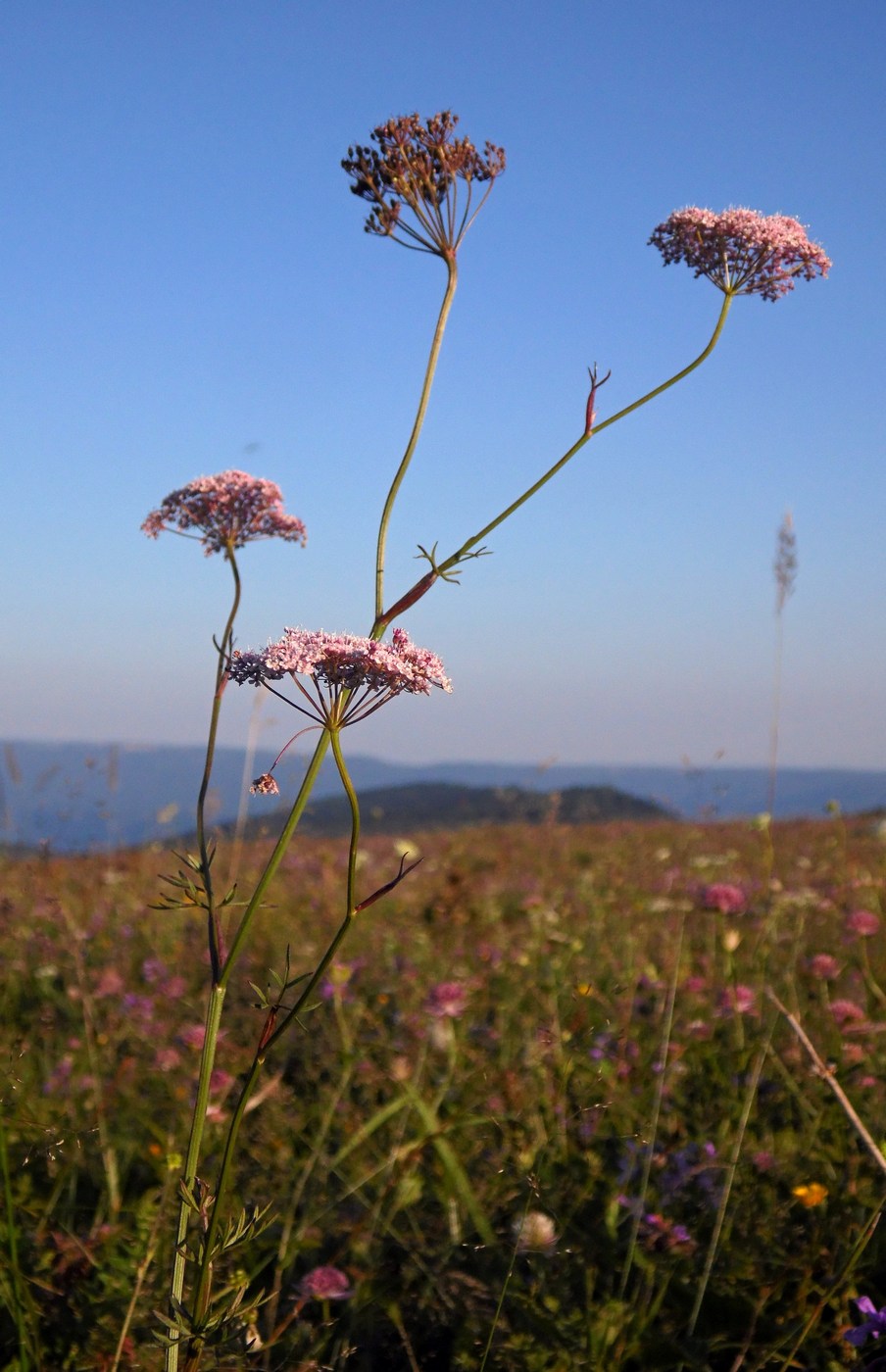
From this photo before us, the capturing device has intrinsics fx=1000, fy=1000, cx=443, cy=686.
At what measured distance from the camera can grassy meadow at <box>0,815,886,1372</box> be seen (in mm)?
2258

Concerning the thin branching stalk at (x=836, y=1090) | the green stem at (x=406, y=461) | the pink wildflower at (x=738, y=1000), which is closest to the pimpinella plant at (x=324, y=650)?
the green stem at (x=406, y=461)

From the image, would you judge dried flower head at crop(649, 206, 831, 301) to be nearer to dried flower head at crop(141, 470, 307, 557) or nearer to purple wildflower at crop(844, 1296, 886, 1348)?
dried flower head at crop(141, 470, 307, 557)

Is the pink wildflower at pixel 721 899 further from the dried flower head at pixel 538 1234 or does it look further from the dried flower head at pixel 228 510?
the dried flower head at pixel 228 510

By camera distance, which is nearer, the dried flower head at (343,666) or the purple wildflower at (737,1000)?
the dried flower head at (343,666)

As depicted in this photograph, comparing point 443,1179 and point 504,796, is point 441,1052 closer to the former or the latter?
point 443,1179

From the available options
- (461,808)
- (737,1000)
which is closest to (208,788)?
(737,1000)

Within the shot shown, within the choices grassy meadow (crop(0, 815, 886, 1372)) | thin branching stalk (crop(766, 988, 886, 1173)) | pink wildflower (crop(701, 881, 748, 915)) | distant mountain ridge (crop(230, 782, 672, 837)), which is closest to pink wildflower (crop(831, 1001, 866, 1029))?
grassy meadow (crop(0, 815, 886, 1372))

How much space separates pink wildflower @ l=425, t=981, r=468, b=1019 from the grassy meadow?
0.01 m

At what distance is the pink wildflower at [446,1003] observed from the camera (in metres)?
3.62

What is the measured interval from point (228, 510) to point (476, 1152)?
2.01 metres

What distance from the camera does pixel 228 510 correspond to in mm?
2318

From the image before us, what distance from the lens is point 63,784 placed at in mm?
5875

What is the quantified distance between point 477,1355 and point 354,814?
153 cm

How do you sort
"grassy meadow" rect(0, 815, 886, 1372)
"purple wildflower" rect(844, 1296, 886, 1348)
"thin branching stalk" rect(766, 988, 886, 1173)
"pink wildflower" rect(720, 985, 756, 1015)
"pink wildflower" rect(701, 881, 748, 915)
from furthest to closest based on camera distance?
1. "pink wildflower" rect(701, 881, 748, 915)
2. "pink wildflower" rect(720, 985, 756, 1015)
3. "grassy meadow" rect(0, 815, 886, 1372)
4. "purple wildflower" rect(844, 1296, 886, 1348)
5. "thin branching stalk" rect(766, 988, 886, 1173)
